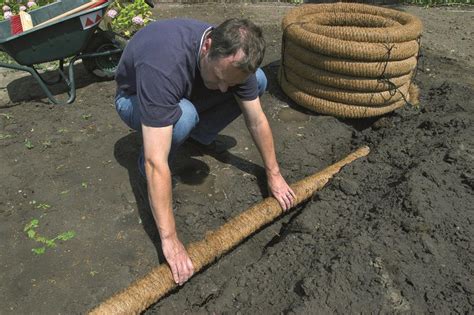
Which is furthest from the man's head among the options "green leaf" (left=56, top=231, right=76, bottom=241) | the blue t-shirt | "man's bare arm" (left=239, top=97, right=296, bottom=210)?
"green leaf" (left=56, top=231, right=76, bottom=241)

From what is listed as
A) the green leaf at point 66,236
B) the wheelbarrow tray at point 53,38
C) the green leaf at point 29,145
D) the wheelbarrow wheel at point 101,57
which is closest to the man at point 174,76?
the green leaf at point 66,236

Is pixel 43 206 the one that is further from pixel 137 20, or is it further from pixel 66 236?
pixel 137 20

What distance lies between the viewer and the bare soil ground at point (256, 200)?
2129mm

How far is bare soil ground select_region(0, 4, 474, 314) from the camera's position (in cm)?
213

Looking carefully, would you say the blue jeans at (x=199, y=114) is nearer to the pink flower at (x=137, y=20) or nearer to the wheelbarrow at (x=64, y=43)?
the wheelbarrow at (x=64, y=43)

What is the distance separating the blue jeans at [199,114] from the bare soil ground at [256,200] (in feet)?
0.94

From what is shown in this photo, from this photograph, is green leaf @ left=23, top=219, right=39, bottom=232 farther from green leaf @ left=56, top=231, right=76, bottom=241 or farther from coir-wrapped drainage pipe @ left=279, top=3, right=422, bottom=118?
coir-wrapped drainage pipe @ left=279, top=3, right=422, bottom=118

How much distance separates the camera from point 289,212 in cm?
290

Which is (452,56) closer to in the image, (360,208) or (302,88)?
(302,88)

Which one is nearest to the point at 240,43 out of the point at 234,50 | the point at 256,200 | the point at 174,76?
the point at 234,50

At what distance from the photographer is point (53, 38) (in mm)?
3807

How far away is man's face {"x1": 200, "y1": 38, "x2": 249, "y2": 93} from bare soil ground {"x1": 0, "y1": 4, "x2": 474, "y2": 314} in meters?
0.95

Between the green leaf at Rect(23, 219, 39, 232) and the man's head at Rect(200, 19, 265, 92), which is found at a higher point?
the man's head at Rect(200, 19, 265, 92)

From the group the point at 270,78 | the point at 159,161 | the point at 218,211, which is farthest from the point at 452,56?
the point at 159,161
